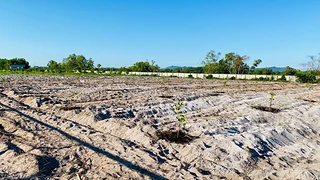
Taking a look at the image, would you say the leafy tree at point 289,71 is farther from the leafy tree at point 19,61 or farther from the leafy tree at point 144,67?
the leafy tree at point 19,61

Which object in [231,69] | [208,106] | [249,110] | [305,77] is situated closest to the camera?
[249,110]

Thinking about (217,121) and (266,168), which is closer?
(266,168)

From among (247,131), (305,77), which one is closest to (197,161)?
(247,131)

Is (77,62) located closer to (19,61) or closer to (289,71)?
(19,61)

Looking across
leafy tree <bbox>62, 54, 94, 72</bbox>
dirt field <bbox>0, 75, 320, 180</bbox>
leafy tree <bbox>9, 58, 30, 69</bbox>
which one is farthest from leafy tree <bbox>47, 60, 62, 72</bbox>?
dirt field <bbox>0, 75, 320, 180</bbox>

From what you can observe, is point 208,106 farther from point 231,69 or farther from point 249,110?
point 231,69

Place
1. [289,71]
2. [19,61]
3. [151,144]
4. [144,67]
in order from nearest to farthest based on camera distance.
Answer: [151,144], [289,71], [144,67], [19,61]

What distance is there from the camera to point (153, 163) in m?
3.97

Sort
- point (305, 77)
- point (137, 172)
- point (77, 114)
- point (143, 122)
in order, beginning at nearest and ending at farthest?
1. point (137, 172)
2. point (143, 122)
3. point (77, 114)
4. point (305, 77)

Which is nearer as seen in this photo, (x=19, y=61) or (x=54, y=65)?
(x=54, y=65)

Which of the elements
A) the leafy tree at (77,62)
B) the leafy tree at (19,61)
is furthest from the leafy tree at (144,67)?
the leafy tree at (19,61)

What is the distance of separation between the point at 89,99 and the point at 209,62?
3835 centimetres

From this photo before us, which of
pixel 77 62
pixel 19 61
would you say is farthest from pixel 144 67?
pixel 19 61

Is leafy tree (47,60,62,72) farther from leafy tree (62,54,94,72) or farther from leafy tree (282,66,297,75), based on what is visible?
leafy tree (282,66,297,75)
